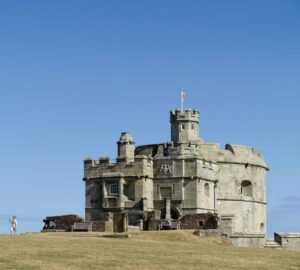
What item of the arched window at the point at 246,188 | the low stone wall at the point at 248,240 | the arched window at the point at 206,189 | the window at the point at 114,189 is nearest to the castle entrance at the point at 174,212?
the arched window at the point at 206,189

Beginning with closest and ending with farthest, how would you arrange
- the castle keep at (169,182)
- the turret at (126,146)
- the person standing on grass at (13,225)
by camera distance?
the person standing on grass at (13,225)
the castle keep at (169,182)
the turret at (126,146)

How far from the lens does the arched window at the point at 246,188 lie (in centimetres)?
8612

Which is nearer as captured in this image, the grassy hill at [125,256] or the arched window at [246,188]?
the grassy hill at [125,256]

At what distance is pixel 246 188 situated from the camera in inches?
3403

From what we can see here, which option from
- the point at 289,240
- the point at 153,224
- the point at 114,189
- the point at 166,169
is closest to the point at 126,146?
the point at 114,189

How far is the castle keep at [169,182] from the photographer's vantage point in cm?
7650

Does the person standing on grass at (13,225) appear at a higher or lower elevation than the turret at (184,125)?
lower

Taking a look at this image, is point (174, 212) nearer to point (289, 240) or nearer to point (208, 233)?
point (289, 240)

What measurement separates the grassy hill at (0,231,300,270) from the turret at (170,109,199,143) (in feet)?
109

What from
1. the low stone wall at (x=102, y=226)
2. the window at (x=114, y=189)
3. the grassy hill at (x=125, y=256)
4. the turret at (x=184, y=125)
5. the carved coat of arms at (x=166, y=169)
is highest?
the turret at (x=184, y=125)

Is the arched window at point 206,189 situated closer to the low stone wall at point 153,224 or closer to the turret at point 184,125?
the turret at point 184,125

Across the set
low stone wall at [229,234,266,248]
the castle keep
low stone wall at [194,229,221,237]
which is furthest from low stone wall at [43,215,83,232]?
low stone wall at [194,229,221,237]

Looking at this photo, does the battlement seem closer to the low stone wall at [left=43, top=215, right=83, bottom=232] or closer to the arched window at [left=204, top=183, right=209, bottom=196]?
the arched window at [left=204, top=183, right=209, bottom=196]

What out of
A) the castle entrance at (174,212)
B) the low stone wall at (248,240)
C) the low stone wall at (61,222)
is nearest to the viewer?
the low stone wall at (248,240)
